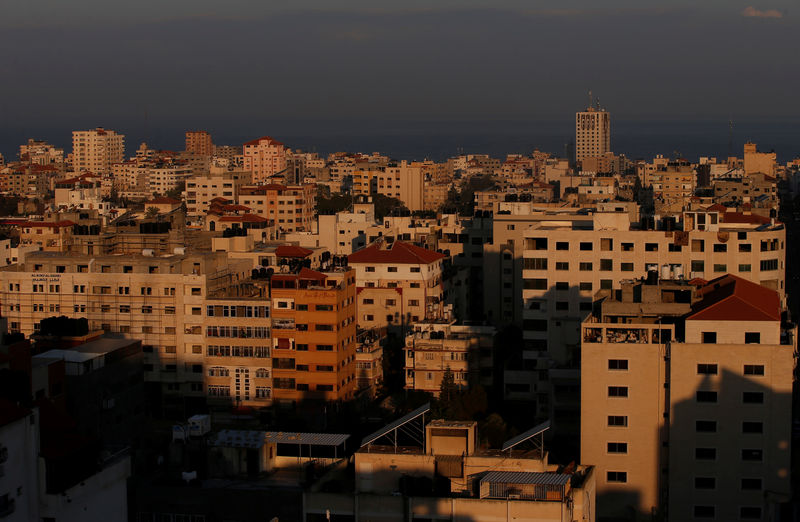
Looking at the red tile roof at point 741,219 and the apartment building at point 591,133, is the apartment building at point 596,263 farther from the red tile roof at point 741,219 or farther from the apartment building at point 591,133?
the apartment building at point 591,133

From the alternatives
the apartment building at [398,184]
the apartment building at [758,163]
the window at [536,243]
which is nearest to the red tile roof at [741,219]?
the window at [536,243]

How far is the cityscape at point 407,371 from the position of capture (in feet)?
48.5

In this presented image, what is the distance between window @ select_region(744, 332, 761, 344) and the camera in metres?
18.2

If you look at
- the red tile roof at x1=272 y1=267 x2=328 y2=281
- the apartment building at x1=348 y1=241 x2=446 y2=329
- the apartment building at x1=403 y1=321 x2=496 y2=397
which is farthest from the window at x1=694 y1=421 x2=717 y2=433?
the apartment building at x1=348 y1=241 x2=446 y2=329

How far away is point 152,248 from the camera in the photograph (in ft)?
95.6

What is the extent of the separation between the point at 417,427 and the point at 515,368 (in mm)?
10040

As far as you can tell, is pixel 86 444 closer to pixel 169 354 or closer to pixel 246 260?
pixel 169 354

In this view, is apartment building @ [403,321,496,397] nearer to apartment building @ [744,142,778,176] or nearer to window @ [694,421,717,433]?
window @ [694,421,717,433]

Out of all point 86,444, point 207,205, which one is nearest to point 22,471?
point 86,444

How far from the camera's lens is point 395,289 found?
3092 cm

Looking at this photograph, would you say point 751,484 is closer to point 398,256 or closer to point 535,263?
point 535,263

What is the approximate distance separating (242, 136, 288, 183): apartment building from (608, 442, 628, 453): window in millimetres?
78166

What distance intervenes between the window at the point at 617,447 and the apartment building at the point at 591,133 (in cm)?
11552

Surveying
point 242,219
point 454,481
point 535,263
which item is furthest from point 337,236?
point 454,481
